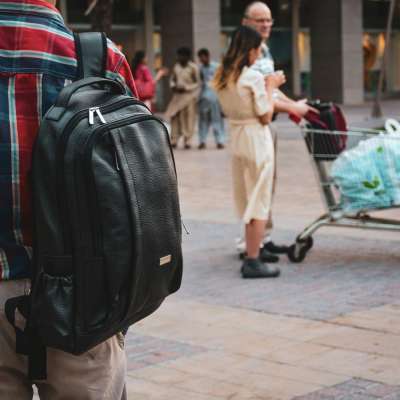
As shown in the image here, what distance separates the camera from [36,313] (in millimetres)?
2570

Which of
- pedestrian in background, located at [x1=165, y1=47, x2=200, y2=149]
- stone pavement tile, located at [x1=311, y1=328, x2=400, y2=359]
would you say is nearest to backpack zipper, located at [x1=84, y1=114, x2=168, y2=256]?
stone pavement tile, located at [x1=311, y1=328, x2=400, y2=359]

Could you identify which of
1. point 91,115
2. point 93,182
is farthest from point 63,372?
point 91,115

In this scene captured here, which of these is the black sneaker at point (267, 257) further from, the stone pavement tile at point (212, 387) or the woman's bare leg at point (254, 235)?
the stone pavement tile at point (212, 387)

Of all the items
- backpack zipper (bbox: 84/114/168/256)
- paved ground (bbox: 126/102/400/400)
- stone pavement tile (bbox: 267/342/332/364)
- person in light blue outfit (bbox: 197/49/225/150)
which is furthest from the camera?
person in light blue outfit (bbox: 197/49/225/150)

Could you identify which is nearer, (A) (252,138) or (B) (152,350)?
(B) (152,350)

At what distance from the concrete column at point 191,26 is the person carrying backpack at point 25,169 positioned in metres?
32.0

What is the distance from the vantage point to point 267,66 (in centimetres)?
815

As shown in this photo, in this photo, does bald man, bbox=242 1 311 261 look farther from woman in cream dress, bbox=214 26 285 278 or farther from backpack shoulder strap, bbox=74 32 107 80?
backpack shoulder strap, bbox=74 32 107 80

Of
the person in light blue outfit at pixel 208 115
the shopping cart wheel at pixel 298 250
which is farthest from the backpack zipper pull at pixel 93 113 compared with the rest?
the person in light blue outfit at pixel 208 115

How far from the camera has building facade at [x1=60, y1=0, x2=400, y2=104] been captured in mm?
35647

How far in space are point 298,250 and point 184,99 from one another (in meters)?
13.0

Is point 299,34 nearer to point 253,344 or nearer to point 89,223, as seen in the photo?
point 253,344

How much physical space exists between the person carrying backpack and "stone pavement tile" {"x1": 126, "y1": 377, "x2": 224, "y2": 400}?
7.17ft

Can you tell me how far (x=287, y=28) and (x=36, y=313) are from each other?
40.2 metres
